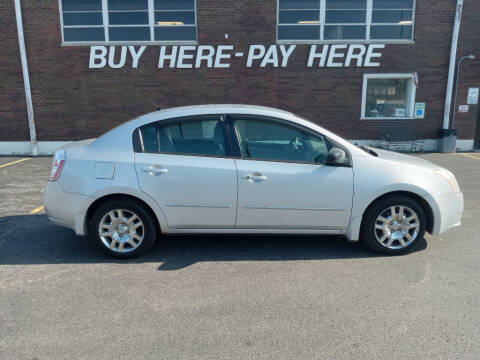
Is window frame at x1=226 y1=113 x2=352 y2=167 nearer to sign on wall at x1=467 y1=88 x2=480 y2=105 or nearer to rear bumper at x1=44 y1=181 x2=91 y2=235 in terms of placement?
rear bumper at x1=44 y1=181 x2=91 y2=235

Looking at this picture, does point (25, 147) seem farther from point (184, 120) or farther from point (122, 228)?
point (184, 120)

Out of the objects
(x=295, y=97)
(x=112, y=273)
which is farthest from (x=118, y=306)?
(x=295, y=97)

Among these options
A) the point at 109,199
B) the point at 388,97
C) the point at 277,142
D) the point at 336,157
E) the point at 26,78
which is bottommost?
the point at 109,199

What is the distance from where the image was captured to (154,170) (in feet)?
12.9

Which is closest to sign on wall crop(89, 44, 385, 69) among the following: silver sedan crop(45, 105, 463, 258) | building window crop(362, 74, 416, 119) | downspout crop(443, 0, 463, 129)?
building window crop(362, 74, 416, 119)

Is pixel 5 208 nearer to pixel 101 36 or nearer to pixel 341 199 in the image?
pixel 341 199

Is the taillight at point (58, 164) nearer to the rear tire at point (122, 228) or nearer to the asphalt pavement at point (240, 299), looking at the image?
the rear tire at point (122, 228)

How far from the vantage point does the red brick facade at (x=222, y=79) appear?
11562 mm

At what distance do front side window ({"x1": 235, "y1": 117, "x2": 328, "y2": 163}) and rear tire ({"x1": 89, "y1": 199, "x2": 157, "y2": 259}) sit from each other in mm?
1321

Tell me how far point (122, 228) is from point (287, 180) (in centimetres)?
189

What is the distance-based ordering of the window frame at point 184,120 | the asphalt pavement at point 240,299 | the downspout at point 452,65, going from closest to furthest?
1. the asphalt pavement at point 240,299
2. the window frame at point 184,120
3. the downspout at point 452,65

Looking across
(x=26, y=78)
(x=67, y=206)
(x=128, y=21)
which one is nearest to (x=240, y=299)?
(x=67, y=206)

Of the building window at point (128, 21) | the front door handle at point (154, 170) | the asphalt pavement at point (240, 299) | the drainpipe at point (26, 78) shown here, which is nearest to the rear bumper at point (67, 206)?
the asphalt pavement at point (240, 299)

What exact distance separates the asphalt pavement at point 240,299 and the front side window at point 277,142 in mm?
1122
